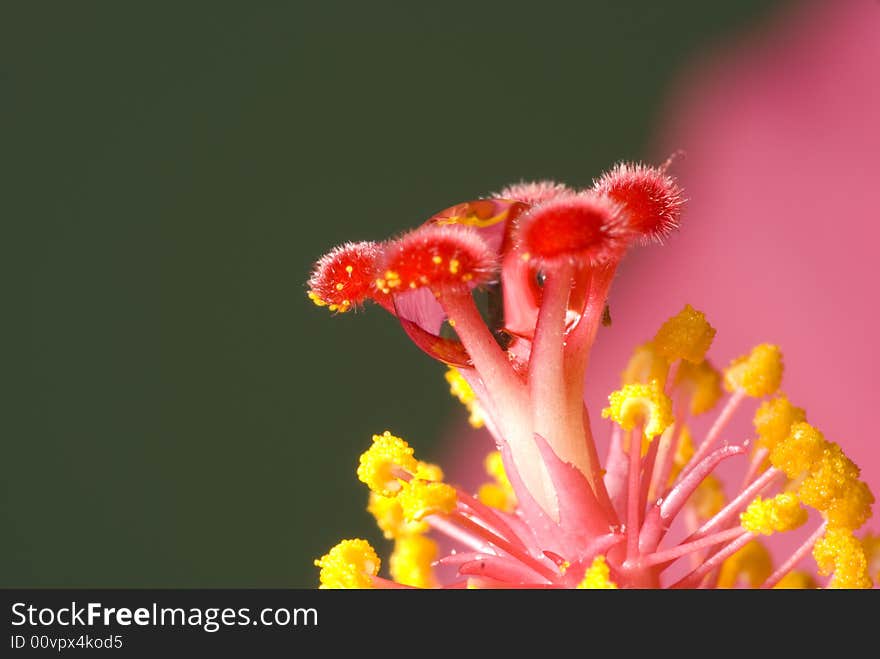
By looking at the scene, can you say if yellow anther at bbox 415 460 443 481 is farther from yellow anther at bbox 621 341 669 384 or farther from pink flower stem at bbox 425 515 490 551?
yellow anther at bbox 621 341 669 384

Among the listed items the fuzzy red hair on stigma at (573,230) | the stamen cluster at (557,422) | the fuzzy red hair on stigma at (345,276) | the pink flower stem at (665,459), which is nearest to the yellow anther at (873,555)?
the stamen cluster at (557,422)

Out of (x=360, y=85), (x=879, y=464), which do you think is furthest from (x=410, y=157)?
(x=879, y=464)

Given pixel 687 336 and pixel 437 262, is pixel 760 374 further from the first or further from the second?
pixel 437 262

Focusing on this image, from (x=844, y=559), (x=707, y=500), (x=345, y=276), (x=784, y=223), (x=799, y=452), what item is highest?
(x=784, y=223)

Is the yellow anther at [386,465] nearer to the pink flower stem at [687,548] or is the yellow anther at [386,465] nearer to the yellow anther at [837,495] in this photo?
the pink flower stem at [687,548]

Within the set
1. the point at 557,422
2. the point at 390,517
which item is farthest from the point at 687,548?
the point at 390,517
